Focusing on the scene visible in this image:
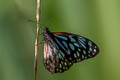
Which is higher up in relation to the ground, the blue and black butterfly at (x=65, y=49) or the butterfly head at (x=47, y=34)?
the butterfly head at (x=47, y=34)

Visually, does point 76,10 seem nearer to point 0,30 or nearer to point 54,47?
point 54,47

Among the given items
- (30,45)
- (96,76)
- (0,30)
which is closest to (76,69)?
(96,76)

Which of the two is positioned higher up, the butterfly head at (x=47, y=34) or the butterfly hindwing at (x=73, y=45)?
the butterfly head at (x=47, y=34)

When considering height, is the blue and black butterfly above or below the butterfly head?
below

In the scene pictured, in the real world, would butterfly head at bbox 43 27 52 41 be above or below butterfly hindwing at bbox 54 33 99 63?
above
